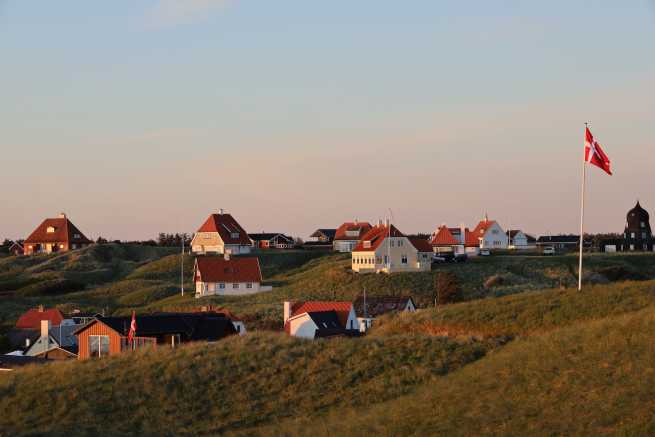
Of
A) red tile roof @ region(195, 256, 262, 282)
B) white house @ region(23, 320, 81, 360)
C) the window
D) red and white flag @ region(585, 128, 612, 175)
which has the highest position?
red and white flag @ region(585, 128, 612, 175)

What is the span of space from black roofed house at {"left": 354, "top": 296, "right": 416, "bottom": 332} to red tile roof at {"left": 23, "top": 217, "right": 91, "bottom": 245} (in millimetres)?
85761

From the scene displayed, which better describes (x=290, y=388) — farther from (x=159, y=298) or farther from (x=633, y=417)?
(x=159, y=298)

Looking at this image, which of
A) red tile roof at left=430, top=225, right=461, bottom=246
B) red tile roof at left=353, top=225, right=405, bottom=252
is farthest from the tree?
red tile roof at left=430, top=225, right=461, bottom=246

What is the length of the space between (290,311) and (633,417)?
44.2 meters

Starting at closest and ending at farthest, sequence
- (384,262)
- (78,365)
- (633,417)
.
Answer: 1. (633,417)
2. (78,365)
3. (384,262)

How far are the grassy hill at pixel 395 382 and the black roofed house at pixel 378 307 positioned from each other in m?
25.6

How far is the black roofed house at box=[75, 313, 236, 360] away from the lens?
5234cm

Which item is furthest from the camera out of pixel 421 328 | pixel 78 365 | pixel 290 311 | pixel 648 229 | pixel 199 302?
pixel 648 229

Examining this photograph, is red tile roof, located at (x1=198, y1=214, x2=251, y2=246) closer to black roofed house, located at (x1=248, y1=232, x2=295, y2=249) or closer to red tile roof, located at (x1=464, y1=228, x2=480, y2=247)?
black roofed house, located at (x1=248, y1=232, x2=295, y2=249)

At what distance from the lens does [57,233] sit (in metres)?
149

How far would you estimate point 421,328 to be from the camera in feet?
144

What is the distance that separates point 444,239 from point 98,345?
7416cm

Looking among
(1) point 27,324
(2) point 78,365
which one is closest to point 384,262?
(1) point 27,324

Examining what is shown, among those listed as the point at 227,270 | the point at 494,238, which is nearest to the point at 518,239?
the point at 494,238
